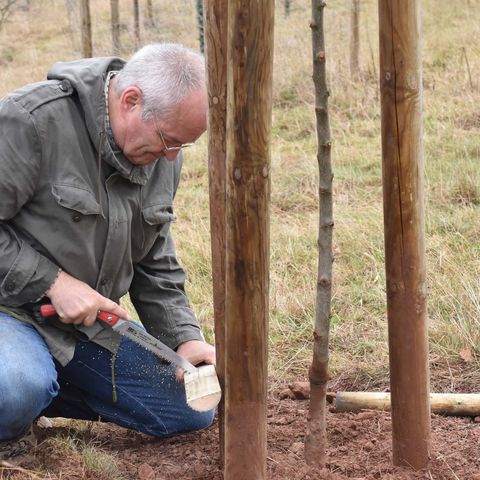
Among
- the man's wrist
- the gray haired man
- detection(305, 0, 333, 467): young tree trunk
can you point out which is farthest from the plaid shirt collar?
detection(305, 0, 333, 467): young tree trunk

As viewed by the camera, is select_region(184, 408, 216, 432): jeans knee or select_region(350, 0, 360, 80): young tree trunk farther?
select_region(350, 0, 360, 80): young tree trunk

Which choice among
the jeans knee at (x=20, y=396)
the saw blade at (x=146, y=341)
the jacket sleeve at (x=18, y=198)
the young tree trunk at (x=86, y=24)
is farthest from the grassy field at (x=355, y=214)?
the young tree trunk at (x=86, y=24)

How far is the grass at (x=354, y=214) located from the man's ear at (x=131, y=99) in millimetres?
1635

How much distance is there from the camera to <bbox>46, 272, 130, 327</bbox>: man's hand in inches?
113

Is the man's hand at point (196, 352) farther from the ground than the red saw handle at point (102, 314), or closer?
closer

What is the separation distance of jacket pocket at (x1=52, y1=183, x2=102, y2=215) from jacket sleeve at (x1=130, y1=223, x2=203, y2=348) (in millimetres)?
532

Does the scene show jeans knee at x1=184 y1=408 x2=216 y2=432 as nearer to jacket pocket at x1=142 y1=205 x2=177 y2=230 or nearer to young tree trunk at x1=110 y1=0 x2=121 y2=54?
jacket pocket at x1=142 y1=205 x2=177 y2=230

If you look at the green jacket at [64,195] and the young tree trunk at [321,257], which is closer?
the young tree trunk at [321,257]

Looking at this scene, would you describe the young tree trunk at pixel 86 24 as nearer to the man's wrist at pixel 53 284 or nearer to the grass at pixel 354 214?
the grass at pixel 354 214

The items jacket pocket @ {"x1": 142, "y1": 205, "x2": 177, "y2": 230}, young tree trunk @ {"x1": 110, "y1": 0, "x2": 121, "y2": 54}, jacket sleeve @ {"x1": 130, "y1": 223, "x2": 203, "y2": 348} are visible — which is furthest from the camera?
young tree trunk @ {"x1": 110, "y1": 0, "x2": 121, "y2": 54}

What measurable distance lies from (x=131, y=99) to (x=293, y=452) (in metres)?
1.41

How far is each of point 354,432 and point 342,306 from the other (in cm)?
153

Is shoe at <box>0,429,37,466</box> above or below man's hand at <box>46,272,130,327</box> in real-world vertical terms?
below

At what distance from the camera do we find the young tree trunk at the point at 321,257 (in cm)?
214
